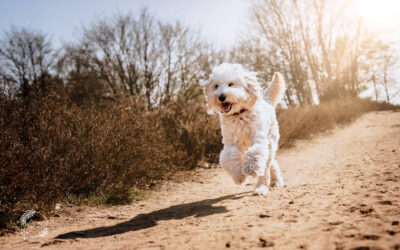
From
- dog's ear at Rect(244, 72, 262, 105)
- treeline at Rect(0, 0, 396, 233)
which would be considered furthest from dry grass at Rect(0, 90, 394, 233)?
dog's ear at Rect(244, 72, 262, 105)

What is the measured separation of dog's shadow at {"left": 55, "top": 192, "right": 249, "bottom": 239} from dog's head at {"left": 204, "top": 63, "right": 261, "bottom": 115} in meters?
1.36

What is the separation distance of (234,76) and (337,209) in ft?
7.09

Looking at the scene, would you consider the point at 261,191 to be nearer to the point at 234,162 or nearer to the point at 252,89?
the point at 234,162

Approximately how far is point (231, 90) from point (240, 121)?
491 mm

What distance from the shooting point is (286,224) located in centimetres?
267

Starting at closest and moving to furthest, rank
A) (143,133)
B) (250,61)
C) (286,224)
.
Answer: (286,224), (143,133), (250,61)

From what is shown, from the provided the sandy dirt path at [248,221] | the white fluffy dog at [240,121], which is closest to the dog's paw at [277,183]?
the sandy dirt path at [248,221]

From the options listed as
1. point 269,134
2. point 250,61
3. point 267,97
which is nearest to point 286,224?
point 269,134

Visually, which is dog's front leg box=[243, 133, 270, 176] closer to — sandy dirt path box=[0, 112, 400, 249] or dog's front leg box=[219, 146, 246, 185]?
dog's front leg box=[219, 146, 246, 185]

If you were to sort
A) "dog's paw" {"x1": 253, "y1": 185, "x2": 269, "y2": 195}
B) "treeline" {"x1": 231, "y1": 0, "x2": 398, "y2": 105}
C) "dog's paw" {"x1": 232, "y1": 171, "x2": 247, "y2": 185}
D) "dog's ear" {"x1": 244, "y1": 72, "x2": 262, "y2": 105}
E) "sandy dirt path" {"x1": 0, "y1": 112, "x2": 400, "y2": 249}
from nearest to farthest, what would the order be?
"sandy dirt path" {"x1": 0, "y1": 112, "x2": 400, "y2": 249}, "dog's paw" {"x1": 232, "y1": 171, "x2": 247, "y2": 185}, "dog's ear" {"x1": 244, "y1": 72, "x2": 262, "y2": 105}, "dog's paw" {"x1": 253, "y1": 185, "x2": 269, "y2": 195}, "treeline" {"x1": 231, "y1": 0, "x2": 398, "y2": 105}

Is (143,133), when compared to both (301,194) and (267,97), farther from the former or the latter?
(301,194)

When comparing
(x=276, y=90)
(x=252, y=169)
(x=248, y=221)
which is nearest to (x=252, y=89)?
(x=252, y=169)

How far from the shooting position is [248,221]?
2.94m

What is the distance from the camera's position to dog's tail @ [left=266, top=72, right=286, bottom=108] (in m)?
5.30
